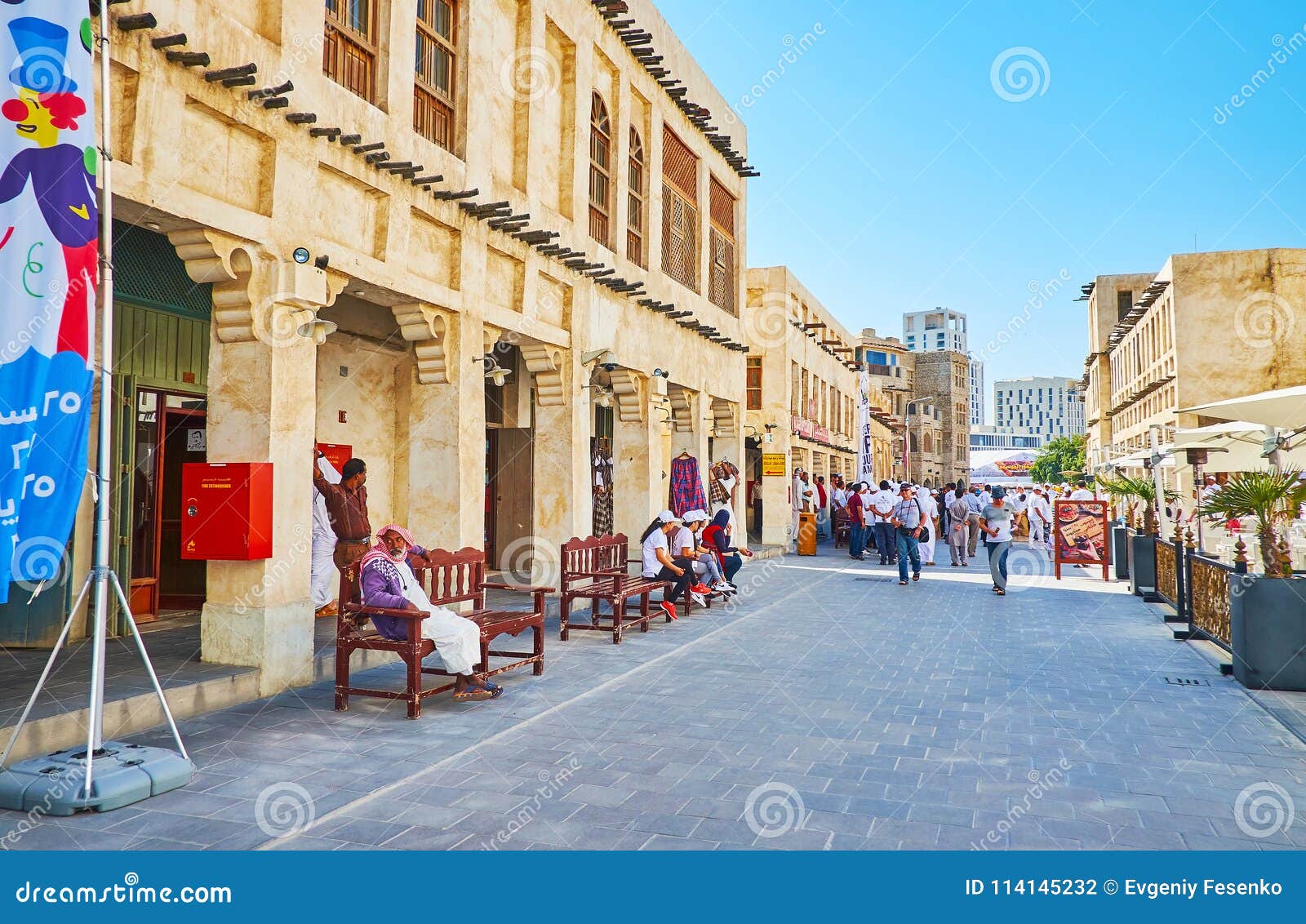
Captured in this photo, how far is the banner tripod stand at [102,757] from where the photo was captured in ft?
14.5

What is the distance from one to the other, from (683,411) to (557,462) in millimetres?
5405

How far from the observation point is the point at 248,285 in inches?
270

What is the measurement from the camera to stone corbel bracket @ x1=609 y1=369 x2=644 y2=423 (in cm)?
1423

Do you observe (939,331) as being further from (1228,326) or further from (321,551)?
(321,551)

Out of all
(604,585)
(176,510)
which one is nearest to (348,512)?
(176,510)

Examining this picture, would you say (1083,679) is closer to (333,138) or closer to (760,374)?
(333,138)

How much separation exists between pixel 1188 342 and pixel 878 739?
33392 mm

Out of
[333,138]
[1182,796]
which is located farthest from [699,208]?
[1182,796]

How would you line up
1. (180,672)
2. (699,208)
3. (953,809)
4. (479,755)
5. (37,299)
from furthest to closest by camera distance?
(699,208)
(180,672)
(479,755)
(37,299)
(953,809)

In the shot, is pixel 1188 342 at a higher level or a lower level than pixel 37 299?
higher

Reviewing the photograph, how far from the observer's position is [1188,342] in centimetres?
3325

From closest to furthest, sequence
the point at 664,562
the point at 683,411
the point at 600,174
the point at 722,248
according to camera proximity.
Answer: the point at 664,562, the point at 600,174, the point at 683,411, the point at 722,248

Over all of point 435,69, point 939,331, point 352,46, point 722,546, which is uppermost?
point 939,331

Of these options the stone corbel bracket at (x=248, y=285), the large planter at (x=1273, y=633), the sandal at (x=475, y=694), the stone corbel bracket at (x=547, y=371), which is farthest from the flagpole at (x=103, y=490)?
the large planter at (x=1273, y=633)
